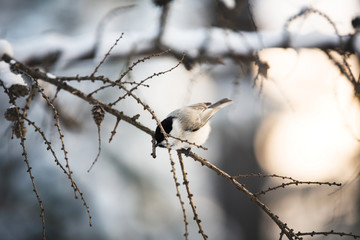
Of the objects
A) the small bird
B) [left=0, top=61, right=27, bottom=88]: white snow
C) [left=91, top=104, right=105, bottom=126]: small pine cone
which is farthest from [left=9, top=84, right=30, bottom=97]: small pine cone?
the small bird

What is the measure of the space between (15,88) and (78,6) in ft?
10.6

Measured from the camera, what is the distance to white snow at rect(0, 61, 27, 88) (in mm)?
769

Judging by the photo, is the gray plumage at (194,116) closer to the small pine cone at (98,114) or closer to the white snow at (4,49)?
the small pine cone at (98,114)

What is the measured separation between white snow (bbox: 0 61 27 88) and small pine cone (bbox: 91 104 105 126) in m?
0.19

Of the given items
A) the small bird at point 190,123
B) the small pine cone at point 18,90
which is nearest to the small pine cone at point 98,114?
the small pine cone at point 18,90

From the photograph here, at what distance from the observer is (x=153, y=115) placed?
2.15ft

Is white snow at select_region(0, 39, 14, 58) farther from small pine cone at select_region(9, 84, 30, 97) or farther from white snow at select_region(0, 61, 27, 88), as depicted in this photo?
small pine cone at select_region(9, 84, 30, 97)

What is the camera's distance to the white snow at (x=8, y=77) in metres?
0.77

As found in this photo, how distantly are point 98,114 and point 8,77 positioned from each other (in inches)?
9.8

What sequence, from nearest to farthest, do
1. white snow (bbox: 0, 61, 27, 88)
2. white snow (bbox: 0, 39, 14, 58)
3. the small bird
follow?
1. white snow (bbox: 0, 61, 27, 88)
2. white snow (bbox: 0, 39, 14, 58)
3. the small bird

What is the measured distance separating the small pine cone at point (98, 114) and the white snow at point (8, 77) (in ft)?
0.63

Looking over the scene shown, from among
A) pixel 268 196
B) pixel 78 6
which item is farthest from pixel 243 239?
pixel 78 6

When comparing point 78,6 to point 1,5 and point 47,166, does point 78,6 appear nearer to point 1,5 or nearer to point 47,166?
point 1,5

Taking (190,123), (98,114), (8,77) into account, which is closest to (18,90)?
(8,77)
